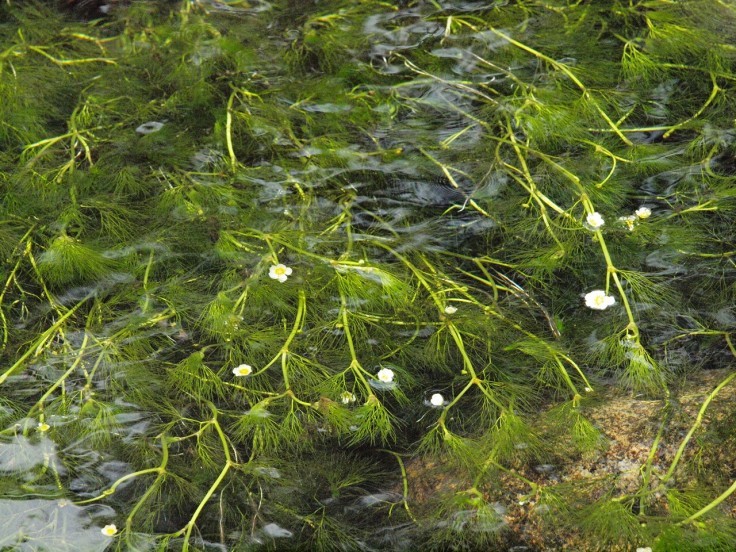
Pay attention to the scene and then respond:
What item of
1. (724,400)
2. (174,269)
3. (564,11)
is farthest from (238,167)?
(724,400)

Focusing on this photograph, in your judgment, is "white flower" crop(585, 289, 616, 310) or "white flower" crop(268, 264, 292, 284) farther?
"white flower" crop(268, 264, 292, 284)

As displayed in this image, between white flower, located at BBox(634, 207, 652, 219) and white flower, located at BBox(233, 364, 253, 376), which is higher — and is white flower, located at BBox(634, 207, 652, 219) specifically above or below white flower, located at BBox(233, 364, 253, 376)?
above

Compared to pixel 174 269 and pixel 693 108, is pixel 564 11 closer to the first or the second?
pixel 693 108

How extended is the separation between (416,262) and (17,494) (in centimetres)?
159

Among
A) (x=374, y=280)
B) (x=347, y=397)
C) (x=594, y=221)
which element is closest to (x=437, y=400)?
(x=347, y=397)

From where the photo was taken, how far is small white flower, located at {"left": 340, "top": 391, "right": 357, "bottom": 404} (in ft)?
7.94

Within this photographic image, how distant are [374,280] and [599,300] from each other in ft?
2.69

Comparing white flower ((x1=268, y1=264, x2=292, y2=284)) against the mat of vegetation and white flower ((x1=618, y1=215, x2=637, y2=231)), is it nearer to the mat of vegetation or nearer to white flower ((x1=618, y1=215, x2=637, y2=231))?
the mat of vegetation

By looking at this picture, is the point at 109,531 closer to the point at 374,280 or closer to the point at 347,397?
the point at 347,397

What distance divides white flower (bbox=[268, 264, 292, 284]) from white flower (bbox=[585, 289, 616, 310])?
1108 millimetres

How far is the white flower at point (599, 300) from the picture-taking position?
101 inches

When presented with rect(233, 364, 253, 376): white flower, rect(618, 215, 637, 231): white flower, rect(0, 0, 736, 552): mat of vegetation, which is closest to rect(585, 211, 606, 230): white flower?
rect(0, 0, 736, 552): mat of vegetation

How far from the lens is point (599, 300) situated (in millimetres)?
2574

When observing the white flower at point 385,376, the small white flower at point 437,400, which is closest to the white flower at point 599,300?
the small white flower at point 437,400
